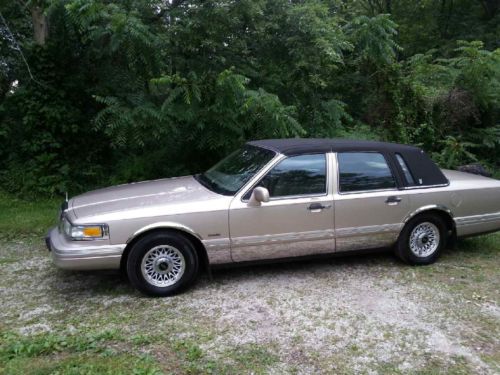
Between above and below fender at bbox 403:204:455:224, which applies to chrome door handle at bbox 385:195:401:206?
above

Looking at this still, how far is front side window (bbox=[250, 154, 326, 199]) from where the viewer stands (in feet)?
16.9

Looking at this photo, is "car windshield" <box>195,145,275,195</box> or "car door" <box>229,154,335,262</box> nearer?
"car door" <box>229,154,335,262</box>

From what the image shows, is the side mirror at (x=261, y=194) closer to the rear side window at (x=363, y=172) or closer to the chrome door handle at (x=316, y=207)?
the chrome door handle at (x=316, y=207)

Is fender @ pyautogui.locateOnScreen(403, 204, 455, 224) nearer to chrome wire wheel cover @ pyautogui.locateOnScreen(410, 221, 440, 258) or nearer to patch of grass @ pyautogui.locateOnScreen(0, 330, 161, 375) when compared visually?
chrome wire wheel cover @ pyautogui.locateOnScreen(410, 221, 440, 258)

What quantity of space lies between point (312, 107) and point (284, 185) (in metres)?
4.31

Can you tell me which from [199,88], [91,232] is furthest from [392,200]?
[199,88]

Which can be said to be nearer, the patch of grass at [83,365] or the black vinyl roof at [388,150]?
the patch of grass at [83,365]

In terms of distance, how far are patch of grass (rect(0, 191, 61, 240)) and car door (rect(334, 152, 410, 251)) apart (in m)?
4.56

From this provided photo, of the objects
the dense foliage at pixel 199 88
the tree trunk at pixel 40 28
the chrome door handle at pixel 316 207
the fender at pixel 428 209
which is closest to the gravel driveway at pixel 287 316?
the fender at pixel 428 209

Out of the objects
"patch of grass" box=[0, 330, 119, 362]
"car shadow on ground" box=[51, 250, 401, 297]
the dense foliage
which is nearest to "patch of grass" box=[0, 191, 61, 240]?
the dense foliage

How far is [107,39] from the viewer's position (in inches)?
347

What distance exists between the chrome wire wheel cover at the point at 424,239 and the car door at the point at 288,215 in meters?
1.08

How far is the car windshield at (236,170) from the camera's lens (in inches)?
205

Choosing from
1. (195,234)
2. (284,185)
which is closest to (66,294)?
(195,234)
